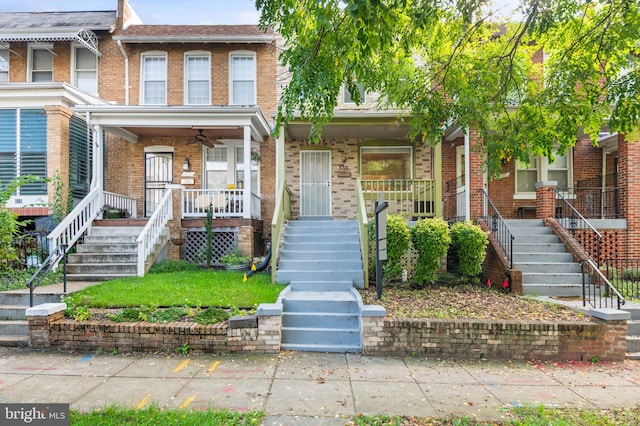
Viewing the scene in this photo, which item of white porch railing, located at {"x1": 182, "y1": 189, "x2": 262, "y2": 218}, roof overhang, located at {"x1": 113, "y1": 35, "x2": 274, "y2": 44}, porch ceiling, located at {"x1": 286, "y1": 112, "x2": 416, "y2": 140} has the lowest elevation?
white porch railing, located at {"x1": 182, "y1": 189, "x2": 262, "y2": 218}

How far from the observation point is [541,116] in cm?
574

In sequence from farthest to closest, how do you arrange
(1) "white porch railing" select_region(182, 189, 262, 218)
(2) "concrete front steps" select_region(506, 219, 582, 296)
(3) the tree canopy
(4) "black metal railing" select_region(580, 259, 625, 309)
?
1. (1) "white porch railing" select_region(182, 189, 262, 218)
2. (2) "concrete front steps" select_region(506, 219, 582, 296)
3. (4) "black metal railing" select_region(580, 259, 625, 309)
4. (3) the tree canopy

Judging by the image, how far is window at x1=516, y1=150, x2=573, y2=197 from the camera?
12.2m

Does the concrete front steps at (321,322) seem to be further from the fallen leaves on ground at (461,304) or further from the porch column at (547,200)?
the porch column at (547,200)

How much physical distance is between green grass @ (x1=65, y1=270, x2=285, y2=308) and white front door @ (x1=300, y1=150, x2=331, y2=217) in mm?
4371

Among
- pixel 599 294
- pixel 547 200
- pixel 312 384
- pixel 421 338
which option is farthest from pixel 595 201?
pixel 312 384

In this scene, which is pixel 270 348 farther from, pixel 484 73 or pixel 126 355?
pixel 484 73

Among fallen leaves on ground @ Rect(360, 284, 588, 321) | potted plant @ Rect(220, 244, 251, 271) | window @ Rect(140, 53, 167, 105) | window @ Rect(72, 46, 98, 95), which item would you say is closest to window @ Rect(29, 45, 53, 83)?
window @ Rect(72, 46, 98, 95)

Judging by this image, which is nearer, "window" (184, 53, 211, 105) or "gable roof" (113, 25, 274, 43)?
"gable roof" (113, 25, 274, 43)

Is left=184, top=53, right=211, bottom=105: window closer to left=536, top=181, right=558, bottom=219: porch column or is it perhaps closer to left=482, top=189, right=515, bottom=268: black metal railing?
left=482, top=189, right=515, bottom=268: black metal railing

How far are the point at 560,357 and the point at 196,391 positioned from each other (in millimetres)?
5013

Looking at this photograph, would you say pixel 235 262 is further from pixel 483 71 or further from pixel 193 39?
pixel 193 39

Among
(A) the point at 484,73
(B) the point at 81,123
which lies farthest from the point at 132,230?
(A) the point at 484,73

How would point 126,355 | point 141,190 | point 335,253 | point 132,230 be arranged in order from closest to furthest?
point 126,355 < point 335,253 < point 132,230 < point 141,190
